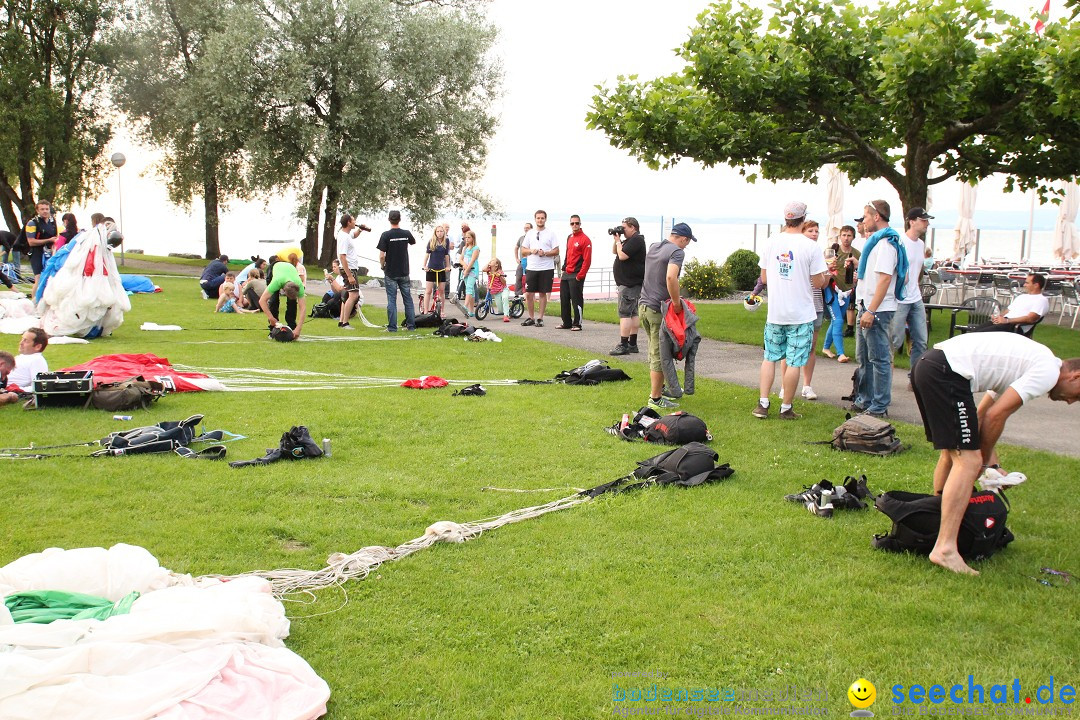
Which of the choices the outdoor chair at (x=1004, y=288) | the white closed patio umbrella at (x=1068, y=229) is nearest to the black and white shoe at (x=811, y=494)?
the outdoor chair at (x=1004, y=288)

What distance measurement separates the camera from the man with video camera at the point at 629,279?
43.1 feet

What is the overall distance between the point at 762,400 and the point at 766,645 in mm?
4946

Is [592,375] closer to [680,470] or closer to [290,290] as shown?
[680,470]

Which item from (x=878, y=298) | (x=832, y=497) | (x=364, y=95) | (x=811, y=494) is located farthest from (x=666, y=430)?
(x=364, y=95)

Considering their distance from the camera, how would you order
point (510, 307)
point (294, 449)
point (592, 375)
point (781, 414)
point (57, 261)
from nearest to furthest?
point (294, 449) < point (781, 414) < point (592, 375) < point (57, 261) < point (510, 307)

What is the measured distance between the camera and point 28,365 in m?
9.14

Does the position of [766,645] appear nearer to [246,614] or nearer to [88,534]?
[246,614]

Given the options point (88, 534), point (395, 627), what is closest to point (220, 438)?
point (88, 534)

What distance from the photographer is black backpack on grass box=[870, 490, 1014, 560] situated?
4.95 m

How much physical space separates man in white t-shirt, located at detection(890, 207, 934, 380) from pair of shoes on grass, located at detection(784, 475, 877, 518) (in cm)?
283

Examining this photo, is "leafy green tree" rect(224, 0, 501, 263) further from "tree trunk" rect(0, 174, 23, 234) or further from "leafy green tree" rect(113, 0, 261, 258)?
"tree trunk" rect(0, 174, 23, 234)

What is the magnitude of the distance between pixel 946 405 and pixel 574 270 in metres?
11.1


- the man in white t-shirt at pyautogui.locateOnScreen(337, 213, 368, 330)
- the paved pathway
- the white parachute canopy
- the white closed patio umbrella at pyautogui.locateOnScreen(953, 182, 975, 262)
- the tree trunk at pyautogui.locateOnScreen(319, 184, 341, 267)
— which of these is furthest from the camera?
the tree trunk at pyautogui.locateOnScreen(319, 184, 341, 267)

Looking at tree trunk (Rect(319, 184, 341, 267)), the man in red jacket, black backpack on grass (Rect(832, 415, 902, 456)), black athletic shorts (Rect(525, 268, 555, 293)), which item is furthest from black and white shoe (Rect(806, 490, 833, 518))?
tree trunk (Rect(319, 184, 341, 267))
